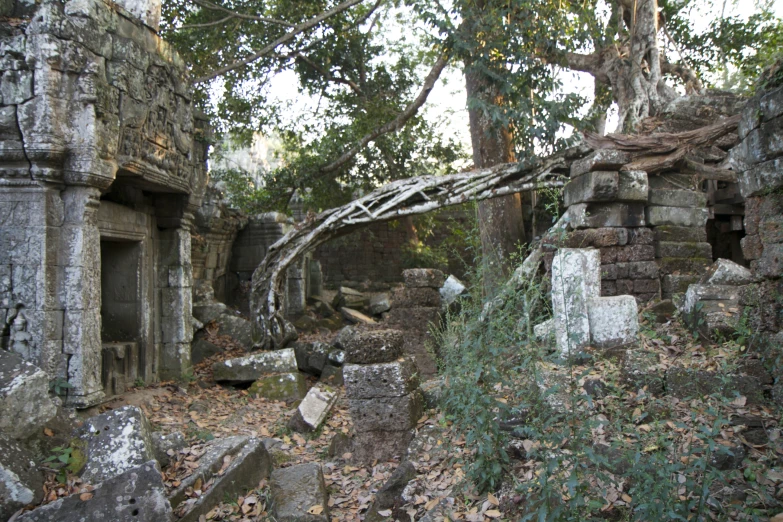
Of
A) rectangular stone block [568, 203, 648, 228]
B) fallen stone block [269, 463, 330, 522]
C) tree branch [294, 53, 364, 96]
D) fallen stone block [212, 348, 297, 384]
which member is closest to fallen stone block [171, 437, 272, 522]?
fallen stone block [269, 463, 330, 522]

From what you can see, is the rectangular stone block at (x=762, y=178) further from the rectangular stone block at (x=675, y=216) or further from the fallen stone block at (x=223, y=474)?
the fallen stone block at (x=223, y=474)

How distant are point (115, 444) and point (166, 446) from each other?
518 mm

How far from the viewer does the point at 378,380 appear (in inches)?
209

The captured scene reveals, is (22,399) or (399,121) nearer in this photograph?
(22,399)

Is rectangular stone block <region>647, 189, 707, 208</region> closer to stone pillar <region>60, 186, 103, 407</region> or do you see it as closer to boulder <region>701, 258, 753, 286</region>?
boulder <region>701, 258, 753, 286</region>

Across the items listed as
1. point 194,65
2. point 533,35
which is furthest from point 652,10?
point 194,65

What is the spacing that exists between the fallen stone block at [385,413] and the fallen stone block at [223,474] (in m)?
0.83

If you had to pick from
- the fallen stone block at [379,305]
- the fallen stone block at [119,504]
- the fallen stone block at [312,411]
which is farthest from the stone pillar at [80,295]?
the fallen stone block at [379,305]

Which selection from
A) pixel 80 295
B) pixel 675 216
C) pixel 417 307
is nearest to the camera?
pixel 80 295

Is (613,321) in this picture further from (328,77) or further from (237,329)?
(328,77)

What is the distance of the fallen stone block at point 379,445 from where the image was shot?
17.2 feet

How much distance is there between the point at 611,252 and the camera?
25.9 feet

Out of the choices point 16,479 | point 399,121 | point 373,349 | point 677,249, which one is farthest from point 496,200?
point 16,479

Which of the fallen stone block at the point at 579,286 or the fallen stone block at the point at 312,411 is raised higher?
the fallen stone block at the point at 579,286
